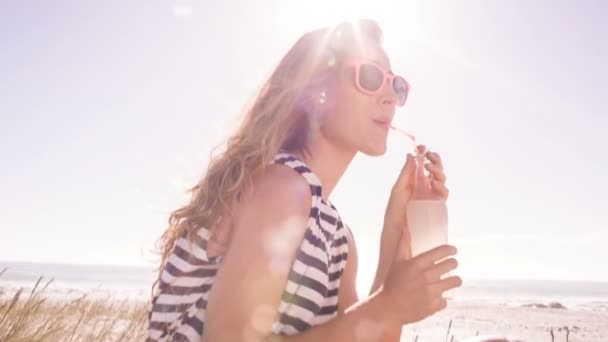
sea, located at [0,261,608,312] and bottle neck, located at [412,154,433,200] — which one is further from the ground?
bottle neck, located at [412,154,433,200]

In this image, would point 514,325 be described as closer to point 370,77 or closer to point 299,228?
point 370,77

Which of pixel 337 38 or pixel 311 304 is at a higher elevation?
pixel 337 38

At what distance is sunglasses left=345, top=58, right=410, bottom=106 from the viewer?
7.84ft

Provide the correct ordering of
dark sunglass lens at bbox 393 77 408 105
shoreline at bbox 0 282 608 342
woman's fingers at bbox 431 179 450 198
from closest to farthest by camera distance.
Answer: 1. woman's fingers at bbox 431 179 450 198
2. dark sunglass lens at bbox 393 77 408 105
3. shoreline at bbox 0 282 608 342

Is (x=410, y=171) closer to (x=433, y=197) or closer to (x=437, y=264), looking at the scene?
(x=433, y=197)

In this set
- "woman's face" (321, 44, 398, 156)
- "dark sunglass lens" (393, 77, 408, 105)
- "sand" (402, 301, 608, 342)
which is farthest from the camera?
"sand" (402, 301, 608, 342)

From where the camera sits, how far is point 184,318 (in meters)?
2.05

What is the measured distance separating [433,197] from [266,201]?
89 centimetres

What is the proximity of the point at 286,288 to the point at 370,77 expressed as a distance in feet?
3.14

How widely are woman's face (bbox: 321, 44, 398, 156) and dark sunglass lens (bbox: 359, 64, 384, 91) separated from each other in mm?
25

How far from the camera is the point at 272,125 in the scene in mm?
2234

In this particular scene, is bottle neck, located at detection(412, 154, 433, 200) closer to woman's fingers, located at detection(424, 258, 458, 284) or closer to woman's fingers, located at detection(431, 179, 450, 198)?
woman's fingers, located at detection(431, 179, 450, 198)

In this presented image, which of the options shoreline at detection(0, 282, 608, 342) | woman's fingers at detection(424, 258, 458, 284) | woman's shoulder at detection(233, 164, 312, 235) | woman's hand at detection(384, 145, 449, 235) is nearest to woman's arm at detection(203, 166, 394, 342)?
woman's shoulder at detection(233, 164, 312, 235)

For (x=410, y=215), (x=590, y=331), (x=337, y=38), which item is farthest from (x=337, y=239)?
(x=590, y=331)
